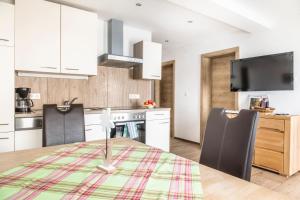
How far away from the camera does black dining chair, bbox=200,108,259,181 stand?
41.9 inches

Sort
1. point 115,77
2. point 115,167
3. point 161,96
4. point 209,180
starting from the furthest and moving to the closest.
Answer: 1. point 161,96
2. point 115,77
3. point 115,167
4. point 209,180

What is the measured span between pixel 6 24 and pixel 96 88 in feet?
4.79

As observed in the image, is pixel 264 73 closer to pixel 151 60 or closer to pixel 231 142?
pixel 151 60

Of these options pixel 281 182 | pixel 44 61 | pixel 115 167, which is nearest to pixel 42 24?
pixel 44 61

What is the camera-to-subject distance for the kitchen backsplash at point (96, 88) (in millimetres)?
2895

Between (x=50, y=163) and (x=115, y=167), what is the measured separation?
13.7 inches

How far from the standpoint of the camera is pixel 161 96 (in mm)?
5859

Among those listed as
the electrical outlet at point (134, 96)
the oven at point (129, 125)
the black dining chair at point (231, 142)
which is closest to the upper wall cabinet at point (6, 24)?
the oven at point (129, 125)

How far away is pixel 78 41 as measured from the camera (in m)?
2.80

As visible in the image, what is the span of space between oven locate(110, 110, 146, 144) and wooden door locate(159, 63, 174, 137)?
2185 mm

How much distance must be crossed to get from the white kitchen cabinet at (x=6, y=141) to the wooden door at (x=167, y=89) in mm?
3638

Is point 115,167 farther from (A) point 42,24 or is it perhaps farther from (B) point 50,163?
(A) point 42,24

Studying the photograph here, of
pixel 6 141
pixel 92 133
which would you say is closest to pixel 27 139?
pixel 6 141

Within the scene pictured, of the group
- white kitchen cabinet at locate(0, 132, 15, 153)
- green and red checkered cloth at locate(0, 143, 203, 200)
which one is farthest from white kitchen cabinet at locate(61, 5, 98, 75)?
green and red checkered cloth at locate(0, 143, 203, 200)
